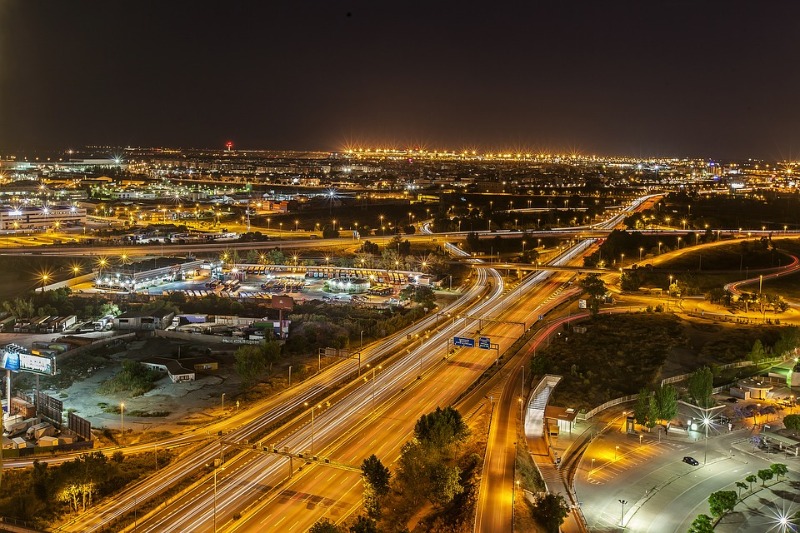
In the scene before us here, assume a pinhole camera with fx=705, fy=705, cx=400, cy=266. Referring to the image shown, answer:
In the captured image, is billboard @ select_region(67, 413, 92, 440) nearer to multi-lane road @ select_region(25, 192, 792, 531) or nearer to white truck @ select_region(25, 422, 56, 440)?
white truck @ select_region(25, 422, 56, 440)

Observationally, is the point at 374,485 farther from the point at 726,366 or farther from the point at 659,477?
the point at 726,366

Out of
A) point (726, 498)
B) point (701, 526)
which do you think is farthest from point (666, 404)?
point (701, 526)

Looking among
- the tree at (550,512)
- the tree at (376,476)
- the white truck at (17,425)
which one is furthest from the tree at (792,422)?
the white truck at (17,425)

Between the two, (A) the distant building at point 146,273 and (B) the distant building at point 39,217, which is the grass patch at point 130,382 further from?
(B) the distant building at point 39,217

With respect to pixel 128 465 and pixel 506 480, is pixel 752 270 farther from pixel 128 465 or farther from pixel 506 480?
pixel 128 465

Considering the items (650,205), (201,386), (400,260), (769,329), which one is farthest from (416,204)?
(201,386)

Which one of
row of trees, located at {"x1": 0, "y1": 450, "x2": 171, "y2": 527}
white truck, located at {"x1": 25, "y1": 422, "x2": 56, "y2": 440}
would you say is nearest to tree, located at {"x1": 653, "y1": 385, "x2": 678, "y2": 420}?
row of trees, located at {"x1": 0, "y1": 450, "x2": 171, "y2": 527}
